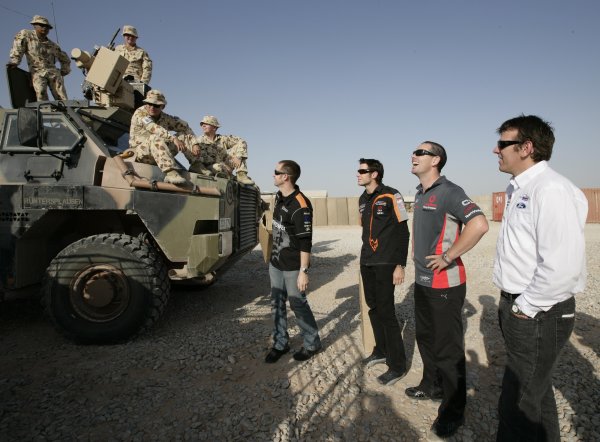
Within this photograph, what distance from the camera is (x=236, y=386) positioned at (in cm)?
281

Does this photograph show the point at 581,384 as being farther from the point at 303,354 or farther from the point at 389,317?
the point at 303,354

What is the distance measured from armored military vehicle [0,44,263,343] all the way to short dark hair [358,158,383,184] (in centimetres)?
171

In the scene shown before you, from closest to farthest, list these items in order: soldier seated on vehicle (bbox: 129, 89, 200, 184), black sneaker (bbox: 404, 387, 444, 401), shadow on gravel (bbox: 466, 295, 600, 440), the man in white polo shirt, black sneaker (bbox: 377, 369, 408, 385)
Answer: the man in white polo shirt, shadow on gravel (bbox: 466, 295, 600, 440), black sneaker (bbox: 404, 387, 444, 401), black sneaker (bbox: 377, 369, 408, 385), soldier seated on vehicle (bbox: 129, 89, 200, 184)

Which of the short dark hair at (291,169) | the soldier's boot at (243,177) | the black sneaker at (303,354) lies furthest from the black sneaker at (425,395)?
the soldier's boot at (243,177)

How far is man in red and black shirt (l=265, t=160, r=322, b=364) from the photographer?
3102mm

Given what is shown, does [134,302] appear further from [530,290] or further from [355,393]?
[530,290]

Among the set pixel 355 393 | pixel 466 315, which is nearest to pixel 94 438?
pixel 355 393

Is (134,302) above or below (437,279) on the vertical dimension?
below

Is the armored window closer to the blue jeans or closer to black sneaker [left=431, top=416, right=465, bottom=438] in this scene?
the blue jeans

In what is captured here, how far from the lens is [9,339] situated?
3.82m

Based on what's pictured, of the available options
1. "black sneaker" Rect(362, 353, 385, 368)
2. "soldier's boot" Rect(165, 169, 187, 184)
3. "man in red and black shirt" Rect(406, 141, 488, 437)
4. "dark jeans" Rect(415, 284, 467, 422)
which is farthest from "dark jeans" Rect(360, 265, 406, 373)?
"soldier's boot" Rect(165, 169, 187, 184)

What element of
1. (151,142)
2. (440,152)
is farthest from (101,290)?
(440,152)

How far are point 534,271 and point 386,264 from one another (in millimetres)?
1294

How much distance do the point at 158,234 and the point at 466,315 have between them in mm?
3575
